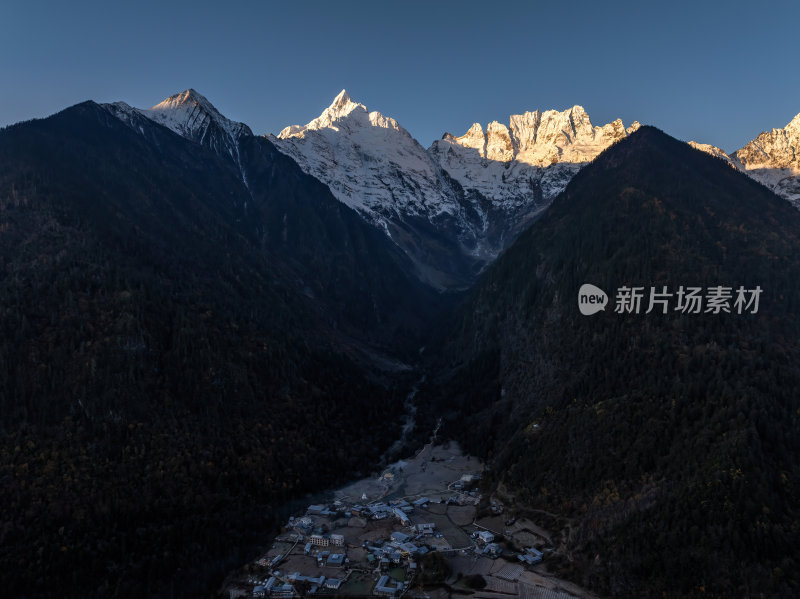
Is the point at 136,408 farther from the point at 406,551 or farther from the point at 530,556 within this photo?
the point at 530,556

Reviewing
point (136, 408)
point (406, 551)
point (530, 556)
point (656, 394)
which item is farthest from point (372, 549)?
point (656, 394)

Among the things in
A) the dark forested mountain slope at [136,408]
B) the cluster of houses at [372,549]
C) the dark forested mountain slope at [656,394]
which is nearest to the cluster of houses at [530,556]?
the cluster of houses at [372,549]

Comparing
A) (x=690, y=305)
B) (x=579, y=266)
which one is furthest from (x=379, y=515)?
(x=579, y=266)

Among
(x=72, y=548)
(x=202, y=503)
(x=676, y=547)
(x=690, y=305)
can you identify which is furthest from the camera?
(x=690, y=305)

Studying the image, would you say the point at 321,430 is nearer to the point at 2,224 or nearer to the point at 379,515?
the point at 379,515

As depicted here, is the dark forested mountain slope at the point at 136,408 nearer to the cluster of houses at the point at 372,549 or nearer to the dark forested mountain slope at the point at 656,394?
the cluster of houses at the point at 372,549

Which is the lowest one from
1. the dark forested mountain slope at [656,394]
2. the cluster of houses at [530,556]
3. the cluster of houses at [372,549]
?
the cluster of houses at [372,549]

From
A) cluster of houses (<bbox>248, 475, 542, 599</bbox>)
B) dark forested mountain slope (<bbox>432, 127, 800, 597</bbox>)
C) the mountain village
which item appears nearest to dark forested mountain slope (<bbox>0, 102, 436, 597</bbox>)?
Answer: cluster of houses (<bbox>248, 475, 542, 599</bbox>)
